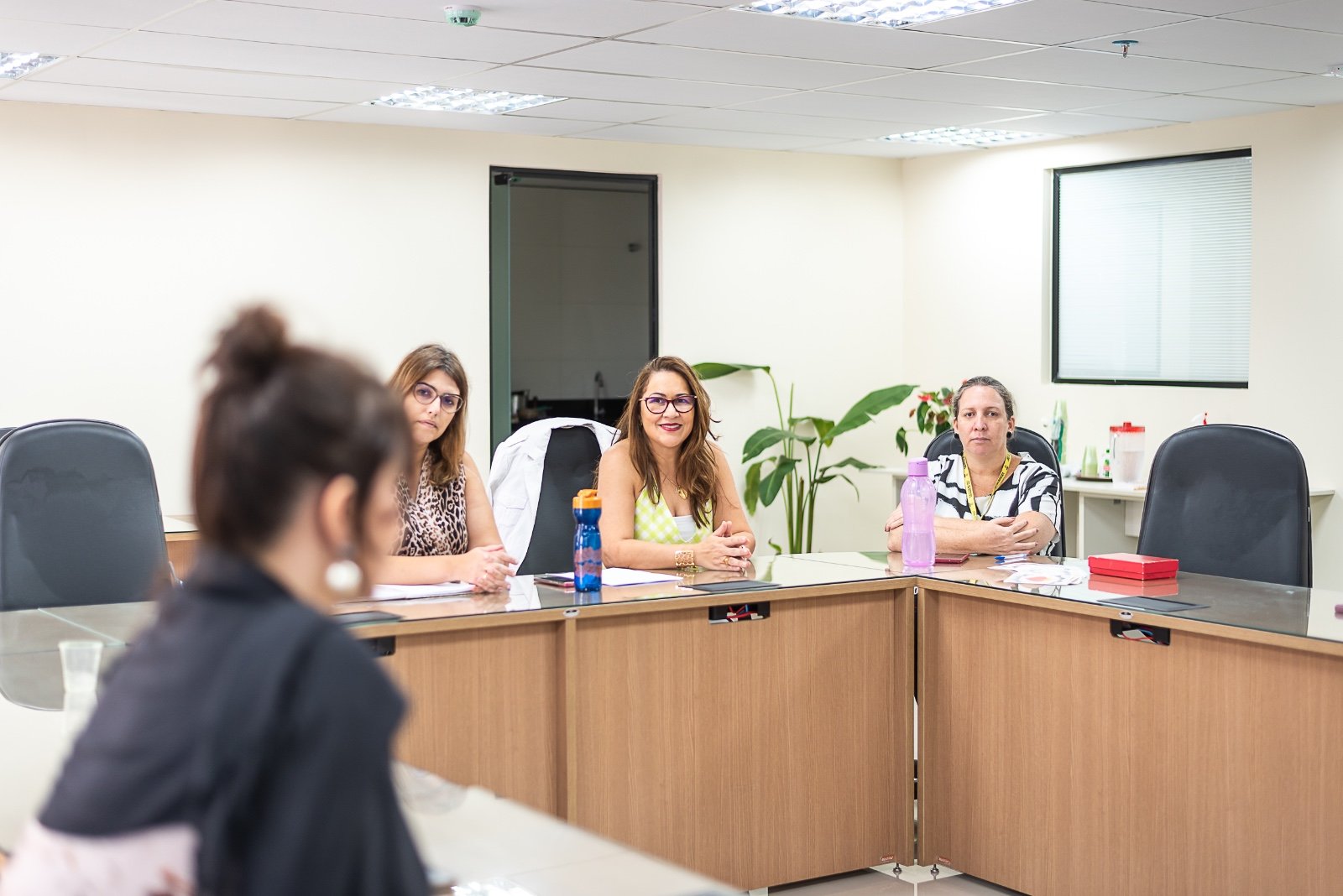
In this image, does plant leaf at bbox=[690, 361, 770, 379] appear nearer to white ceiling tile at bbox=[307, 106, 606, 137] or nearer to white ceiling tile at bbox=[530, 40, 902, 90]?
white ceiling tile at bbox=[307, 106, 606, 137]

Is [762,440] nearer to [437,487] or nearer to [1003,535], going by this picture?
[1003,535]

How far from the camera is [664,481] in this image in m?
3.94

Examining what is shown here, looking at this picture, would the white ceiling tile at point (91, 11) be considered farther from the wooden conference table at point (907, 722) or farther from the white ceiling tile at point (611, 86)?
the wooden conference table at point (907, 722)

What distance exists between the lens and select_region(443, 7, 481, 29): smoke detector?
4121 mm

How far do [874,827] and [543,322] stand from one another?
13.6ft

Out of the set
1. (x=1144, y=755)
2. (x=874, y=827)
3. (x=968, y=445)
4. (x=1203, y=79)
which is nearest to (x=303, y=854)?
(x=1144, y=755)

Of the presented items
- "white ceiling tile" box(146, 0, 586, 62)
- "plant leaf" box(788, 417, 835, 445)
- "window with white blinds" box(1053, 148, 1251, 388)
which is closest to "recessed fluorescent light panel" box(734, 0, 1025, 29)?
"white ceiling tile" box(146, 0, 586, 62)

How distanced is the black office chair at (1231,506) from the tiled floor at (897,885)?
994 mm

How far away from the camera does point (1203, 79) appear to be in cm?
527

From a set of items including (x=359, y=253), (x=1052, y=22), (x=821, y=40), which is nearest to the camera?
(x=1052, y=22)

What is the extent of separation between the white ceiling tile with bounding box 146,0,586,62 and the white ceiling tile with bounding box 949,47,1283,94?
1.54m

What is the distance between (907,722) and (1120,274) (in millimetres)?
3787

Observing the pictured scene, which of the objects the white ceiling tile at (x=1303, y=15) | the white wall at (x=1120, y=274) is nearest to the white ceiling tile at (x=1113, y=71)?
the white ceiling tile at (x=1303, y=15)

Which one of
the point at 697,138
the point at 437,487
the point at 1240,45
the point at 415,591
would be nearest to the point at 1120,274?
the point at 697,138
